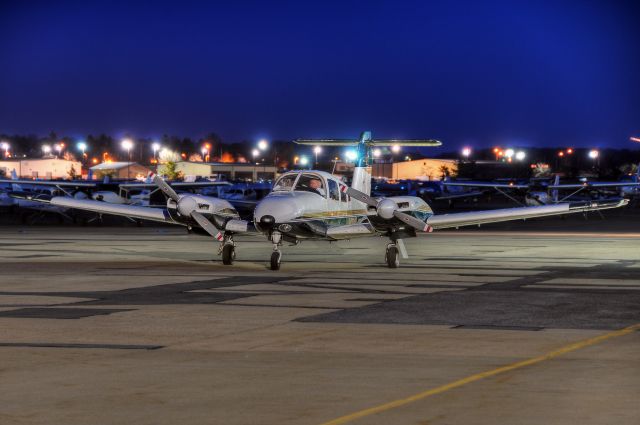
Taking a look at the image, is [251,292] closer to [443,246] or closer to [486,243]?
[443,246]

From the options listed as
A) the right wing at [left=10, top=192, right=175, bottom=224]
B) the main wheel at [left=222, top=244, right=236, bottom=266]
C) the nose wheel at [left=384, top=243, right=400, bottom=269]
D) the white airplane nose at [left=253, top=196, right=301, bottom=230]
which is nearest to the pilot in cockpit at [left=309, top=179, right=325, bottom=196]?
the white airplane nose at [left=253, top=196, right=301, bottom=230]

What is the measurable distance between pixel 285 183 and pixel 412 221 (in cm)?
395

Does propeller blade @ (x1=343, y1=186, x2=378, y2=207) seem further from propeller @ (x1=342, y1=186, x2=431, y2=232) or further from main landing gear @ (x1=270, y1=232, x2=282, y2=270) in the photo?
main landing gear @ (x1=270, y1=232, x2=282, y2=270)

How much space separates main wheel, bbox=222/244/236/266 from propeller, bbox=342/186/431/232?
156 inches

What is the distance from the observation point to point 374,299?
69.2 ft

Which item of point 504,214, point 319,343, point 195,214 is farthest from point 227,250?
point 319,343

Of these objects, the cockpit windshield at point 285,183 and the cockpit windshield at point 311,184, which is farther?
the cockpit windshield at point 285,183

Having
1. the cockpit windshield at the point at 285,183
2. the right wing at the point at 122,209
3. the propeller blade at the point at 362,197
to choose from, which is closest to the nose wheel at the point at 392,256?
the propeller blade at the point at 362,197

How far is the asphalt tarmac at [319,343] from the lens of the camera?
10.2m

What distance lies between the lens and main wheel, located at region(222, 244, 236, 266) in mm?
31203

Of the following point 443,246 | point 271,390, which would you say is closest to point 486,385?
point 271,390

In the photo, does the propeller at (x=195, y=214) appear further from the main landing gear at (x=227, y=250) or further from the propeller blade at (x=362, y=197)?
the propeller blade at (x=362, y=197)

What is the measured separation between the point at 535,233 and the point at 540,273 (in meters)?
26.6

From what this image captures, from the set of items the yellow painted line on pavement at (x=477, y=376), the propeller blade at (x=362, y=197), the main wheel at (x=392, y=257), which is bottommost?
the yellow painted line on pavement at (x=477, y=376)
